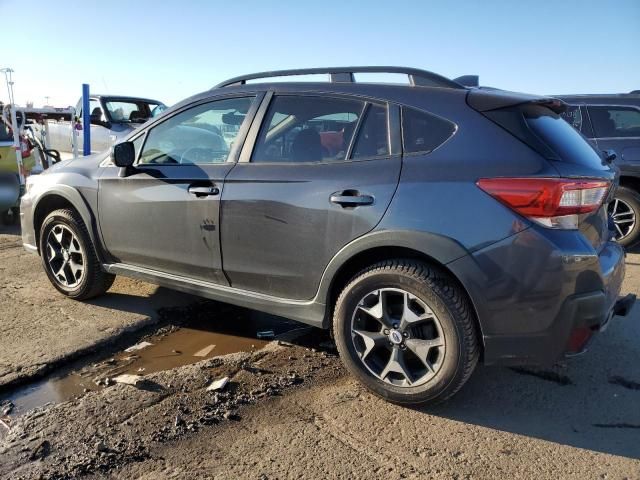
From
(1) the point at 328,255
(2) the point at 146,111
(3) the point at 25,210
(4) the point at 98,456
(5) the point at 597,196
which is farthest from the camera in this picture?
(2) the point at 146,111

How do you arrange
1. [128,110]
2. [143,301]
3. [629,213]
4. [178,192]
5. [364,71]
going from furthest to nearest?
[128,110] → [629,213] → [143,301] → [178,192] → [364,71]

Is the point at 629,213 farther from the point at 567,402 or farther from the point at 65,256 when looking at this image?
the point at 65,256

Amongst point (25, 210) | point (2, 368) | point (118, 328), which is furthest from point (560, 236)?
point (25, 210)

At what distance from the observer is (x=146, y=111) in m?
13.3

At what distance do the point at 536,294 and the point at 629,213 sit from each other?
15.5ft

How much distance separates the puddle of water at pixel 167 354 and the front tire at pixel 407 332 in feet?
3.40

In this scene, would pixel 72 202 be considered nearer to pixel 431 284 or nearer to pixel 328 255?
pixel 328 255

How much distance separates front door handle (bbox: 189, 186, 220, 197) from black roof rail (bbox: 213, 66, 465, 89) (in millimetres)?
845

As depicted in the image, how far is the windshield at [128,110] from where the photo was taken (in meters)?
12.6

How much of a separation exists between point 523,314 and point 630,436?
875 mm

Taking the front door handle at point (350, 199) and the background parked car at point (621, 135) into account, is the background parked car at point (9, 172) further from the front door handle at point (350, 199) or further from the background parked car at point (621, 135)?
the background parked car at point (621, 135)

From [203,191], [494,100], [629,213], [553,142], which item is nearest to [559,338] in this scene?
[553,142]

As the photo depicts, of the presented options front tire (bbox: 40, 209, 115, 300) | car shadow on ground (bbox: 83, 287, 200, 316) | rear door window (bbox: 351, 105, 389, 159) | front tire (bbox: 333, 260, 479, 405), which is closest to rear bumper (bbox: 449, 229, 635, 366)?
front tire (bbox: 333, 260, 479, 405)

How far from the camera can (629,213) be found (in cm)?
651
